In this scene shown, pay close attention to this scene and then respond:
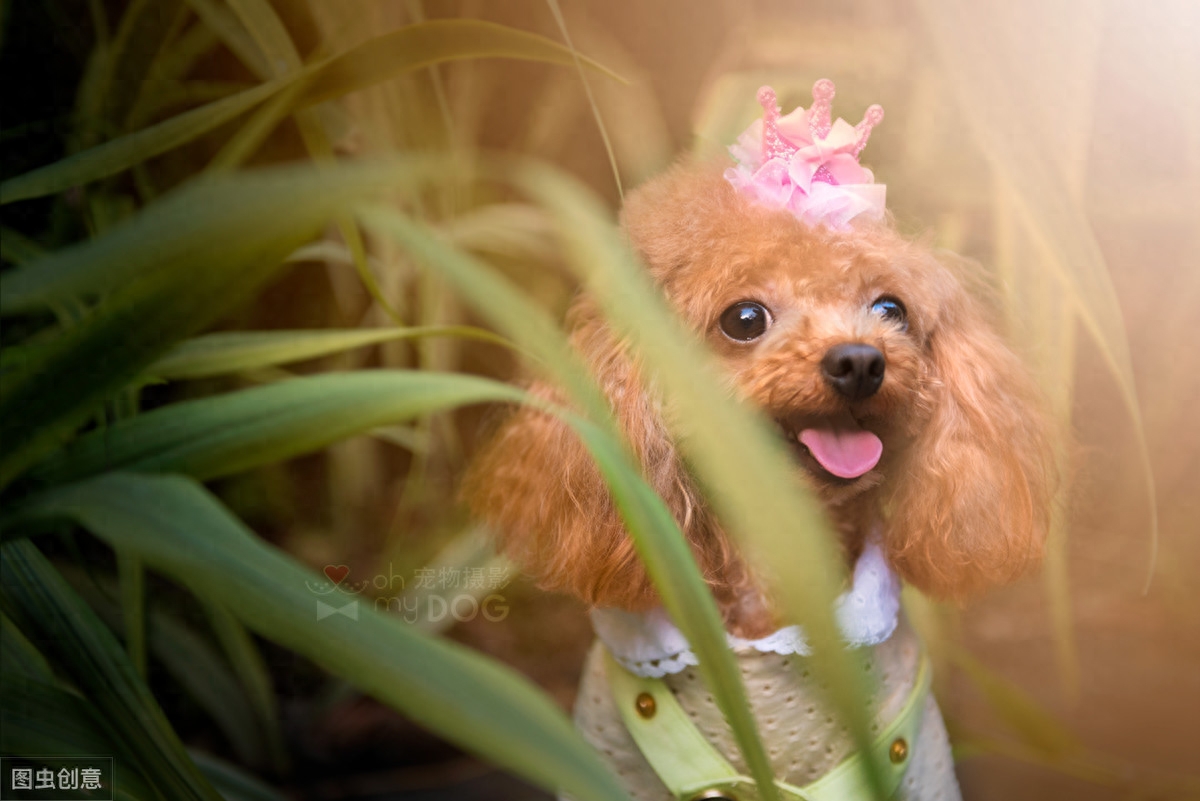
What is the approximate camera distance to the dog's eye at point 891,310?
60 centimetres

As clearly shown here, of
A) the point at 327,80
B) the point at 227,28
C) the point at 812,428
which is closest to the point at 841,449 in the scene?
the point at 812,428

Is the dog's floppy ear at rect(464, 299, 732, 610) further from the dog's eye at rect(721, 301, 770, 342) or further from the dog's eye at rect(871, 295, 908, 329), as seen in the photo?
the dog's eye at rect(871, 295, 908, 329)

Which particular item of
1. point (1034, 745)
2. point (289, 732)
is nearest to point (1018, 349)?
point (1034, 745)

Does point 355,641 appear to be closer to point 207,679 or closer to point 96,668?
point 96,668

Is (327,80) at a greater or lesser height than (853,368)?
greater

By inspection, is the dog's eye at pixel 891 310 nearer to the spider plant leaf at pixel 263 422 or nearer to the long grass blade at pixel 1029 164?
the long grass blade at pixel 1029 164

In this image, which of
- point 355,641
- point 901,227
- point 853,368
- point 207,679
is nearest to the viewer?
point 355,641

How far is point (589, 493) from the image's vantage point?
60 centimetres

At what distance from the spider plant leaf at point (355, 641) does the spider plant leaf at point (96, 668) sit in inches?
7.2

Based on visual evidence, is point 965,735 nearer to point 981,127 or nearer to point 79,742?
point 981,127

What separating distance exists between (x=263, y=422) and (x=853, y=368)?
342 mm

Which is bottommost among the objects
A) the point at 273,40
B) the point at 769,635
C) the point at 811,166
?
the point at 769,635

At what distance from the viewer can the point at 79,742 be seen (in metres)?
0.51

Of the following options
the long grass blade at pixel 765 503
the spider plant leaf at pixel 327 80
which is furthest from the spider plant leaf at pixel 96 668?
the long grass blade at pixel 765 503
